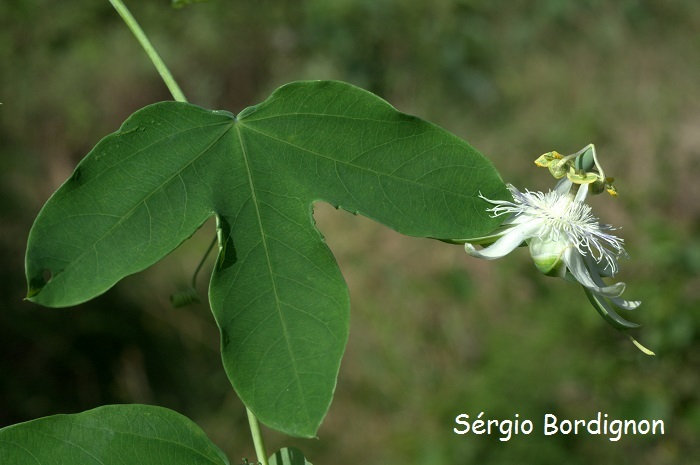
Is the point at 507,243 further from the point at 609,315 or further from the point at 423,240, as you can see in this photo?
the point at 423,240

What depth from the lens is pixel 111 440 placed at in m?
0.69

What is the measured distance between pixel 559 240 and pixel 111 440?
1.35 feet

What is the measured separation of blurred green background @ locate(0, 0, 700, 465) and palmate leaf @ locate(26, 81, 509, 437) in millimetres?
2009

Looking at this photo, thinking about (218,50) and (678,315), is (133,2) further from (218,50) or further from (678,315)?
(678,315)

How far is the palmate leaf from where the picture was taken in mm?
603

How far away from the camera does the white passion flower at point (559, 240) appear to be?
2.32 ft

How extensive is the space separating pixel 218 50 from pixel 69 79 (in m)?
0.81

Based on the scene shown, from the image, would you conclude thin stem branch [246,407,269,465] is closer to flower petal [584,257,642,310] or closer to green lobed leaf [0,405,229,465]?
green lobed leaf [0,405,229,465]

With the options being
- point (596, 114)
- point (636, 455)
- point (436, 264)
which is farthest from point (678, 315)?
point (596, 114)

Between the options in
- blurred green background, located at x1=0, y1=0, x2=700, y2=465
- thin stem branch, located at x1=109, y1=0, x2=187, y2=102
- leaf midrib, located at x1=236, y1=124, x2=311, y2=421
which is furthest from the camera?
blurred green background, located at x1=0, y1=0, x2=700, y2=465

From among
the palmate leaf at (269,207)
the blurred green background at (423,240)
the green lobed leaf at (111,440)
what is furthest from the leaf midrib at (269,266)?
the blurred green background at (423,240)

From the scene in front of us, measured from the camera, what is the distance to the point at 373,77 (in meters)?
4.14

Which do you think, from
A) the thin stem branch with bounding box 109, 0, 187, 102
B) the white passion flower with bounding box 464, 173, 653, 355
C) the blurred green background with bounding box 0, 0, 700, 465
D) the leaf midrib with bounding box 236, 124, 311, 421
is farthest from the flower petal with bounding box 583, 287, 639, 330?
the blurred green background with bounding box 0, 0, 700, 465

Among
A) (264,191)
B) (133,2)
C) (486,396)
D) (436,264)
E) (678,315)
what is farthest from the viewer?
(133,2)
